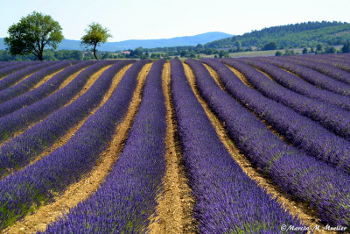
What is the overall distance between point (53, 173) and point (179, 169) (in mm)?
2447

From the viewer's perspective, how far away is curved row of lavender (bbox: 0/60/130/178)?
6.14 meters

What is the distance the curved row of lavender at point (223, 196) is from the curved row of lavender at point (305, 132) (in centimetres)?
190

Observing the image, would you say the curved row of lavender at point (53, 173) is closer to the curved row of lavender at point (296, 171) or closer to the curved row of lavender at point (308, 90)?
the curved row of lavender at point (296, 171)

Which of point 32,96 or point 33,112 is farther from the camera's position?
point 32,96

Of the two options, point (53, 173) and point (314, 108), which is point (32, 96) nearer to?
point (53, 173)

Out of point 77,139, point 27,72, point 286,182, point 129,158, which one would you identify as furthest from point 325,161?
point 27,72

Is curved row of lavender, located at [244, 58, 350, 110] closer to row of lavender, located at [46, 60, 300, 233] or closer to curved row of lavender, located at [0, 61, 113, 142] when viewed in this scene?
row of lavender, located at [46, 60, 300, 233]

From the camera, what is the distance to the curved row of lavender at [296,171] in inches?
149

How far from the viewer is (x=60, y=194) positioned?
5113mm

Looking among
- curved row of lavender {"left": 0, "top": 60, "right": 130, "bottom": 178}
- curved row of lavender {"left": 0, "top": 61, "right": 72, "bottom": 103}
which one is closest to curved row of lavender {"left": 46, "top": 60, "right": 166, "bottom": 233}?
curved row of lavender {"left": 0, "top": 60, "right": 130, "bottom": 178}

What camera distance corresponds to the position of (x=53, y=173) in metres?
5.21

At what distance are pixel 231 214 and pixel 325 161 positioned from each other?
3.27 m

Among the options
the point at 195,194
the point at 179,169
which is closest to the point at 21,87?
the point at 179,169

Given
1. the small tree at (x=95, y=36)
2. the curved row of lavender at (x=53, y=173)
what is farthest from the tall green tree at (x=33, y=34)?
the curved row of lavender at (x=53, y=173)
